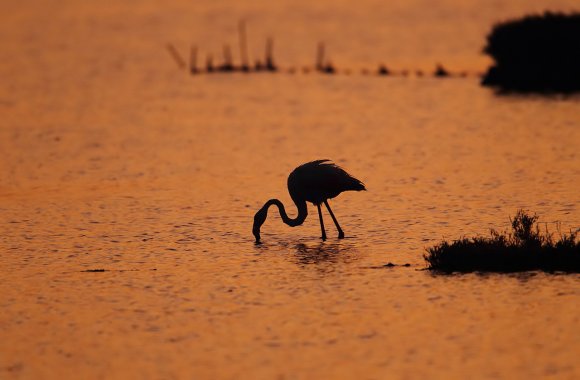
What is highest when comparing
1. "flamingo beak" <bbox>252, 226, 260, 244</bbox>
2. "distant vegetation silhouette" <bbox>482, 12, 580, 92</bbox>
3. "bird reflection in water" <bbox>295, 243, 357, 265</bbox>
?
"distant vegetation silhouette" <bbox>482, 12, 580, 92</bbox>

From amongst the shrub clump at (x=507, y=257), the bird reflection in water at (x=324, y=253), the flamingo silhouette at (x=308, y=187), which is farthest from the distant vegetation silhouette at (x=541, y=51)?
the shrub clump at (x=507, y=257)

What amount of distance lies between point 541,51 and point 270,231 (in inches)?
939

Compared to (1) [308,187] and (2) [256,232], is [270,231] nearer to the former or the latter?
(2) [256,232]

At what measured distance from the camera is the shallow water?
12672 mm

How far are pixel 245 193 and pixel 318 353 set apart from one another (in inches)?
418

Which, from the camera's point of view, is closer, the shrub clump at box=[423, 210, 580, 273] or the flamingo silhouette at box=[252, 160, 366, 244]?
the shrub clump at box=[423, 210, 580, 273]

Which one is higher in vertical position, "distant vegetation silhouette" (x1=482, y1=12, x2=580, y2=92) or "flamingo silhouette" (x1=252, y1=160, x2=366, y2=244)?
"distant vegetation silhouette" (x1=482, y1=12, x2=580, y2=92)

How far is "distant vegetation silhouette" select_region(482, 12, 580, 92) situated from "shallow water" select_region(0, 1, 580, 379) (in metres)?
1.67

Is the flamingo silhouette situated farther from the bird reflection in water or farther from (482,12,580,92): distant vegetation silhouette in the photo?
(482,12,580,92): distant vegetation silhouette

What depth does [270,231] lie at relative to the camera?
19.1m

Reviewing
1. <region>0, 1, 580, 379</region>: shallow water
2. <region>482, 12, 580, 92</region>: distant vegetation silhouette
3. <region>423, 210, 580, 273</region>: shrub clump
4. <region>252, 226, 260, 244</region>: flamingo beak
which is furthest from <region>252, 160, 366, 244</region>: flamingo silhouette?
→ <region>482, 12, 580, 92</region>: distant vegetation silhouette

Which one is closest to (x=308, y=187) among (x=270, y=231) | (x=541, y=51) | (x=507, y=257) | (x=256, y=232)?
(x=256, y=232)

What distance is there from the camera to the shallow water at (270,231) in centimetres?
1267

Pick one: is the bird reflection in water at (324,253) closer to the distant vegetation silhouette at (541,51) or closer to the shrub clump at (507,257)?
the shrub clump at (507,257)
